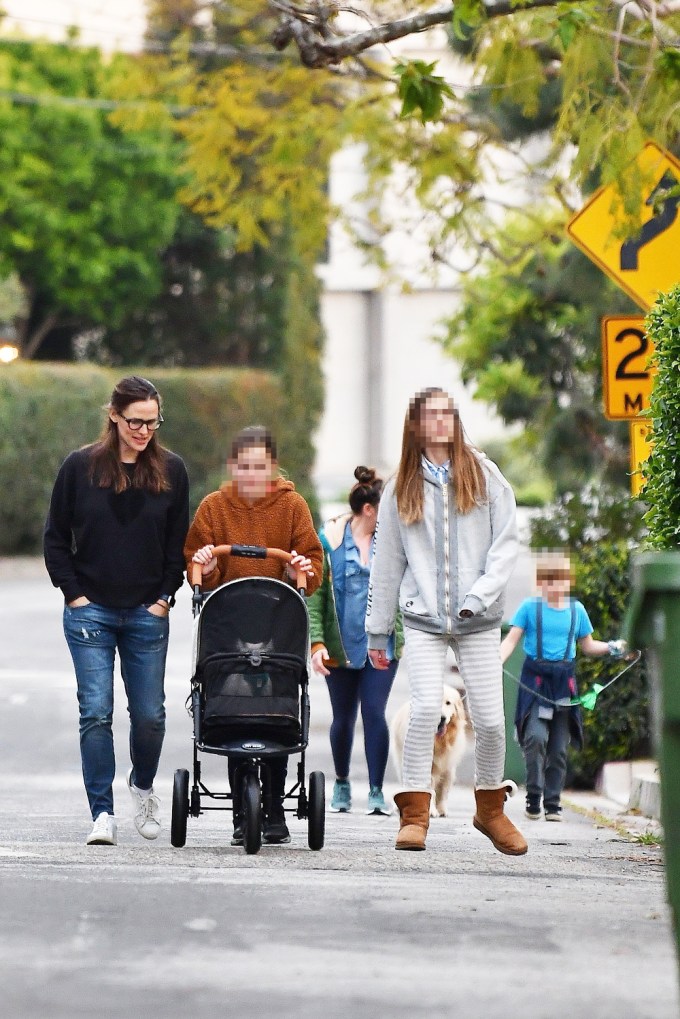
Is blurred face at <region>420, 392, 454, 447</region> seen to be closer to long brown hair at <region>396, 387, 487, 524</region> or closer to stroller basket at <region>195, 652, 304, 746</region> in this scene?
long brown hair at <region>396, 387, 487, 524</region>

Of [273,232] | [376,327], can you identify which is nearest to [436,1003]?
[273,232]

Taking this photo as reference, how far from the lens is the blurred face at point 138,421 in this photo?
8.15 meters

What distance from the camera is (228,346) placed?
5278 cm

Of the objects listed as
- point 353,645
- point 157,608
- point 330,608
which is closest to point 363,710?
point 353,645

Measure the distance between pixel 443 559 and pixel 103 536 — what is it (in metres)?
1.46

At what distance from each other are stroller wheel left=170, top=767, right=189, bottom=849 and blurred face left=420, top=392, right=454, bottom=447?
168cm

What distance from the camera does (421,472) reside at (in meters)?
7.94

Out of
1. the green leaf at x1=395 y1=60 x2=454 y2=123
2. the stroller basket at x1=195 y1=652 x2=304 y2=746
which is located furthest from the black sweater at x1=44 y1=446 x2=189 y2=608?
the green leaf at x1=395 y1=60 x2=454 y2=123

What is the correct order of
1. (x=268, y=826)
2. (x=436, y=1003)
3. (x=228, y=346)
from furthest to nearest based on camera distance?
(x=228, y=346), (x=268, y=826), (x=436, y=1003)

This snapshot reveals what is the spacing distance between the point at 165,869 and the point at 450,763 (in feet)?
12.0

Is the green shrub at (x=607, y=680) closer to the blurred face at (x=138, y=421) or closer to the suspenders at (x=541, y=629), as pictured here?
the suspenders at (x=541, y=629)

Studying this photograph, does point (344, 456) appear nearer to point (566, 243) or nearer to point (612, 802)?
point (566, 243)

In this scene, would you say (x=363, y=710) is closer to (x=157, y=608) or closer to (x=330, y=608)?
(x=330, y=608)

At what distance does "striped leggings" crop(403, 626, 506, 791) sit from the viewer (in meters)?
7.92
